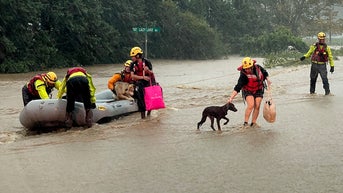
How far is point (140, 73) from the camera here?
1129 centimetres

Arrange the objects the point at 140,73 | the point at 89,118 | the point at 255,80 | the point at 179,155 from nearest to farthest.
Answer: the point at 179,155, the point at 255,80, the point at 89,118, the point at 140,73

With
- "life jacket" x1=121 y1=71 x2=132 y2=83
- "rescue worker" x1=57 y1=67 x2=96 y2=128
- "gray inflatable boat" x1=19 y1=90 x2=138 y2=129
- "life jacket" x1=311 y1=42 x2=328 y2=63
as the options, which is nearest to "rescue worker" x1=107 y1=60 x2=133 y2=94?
"life jacket" x1=121 y1=71 x2=132 y2=83

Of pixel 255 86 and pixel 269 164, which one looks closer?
pixel 269 164

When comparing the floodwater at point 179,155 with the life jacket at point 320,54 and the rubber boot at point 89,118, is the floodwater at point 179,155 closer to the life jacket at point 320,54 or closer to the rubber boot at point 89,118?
the rubber boot at point 89,118

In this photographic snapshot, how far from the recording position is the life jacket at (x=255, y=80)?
9641mm

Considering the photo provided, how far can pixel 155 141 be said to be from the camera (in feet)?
30.0

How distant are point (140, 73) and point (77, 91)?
1614 millimetres

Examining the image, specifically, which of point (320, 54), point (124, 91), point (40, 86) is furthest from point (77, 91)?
point (320, 54)

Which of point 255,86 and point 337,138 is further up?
point 255,86

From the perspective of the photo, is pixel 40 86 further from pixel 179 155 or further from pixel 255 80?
pixel 255 80

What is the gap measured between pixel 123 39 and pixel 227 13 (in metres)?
17.6

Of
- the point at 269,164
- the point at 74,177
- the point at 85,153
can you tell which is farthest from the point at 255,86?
the point at 74,177

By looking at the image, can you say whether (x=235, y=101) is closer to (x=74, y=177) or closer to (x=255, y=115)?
(x=255, y=115)

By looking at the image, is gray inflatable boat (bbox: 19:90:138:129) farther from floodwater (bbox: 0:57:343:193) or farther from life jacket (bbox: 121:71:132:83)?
life jacket (bbox: 121:71:132:83)
